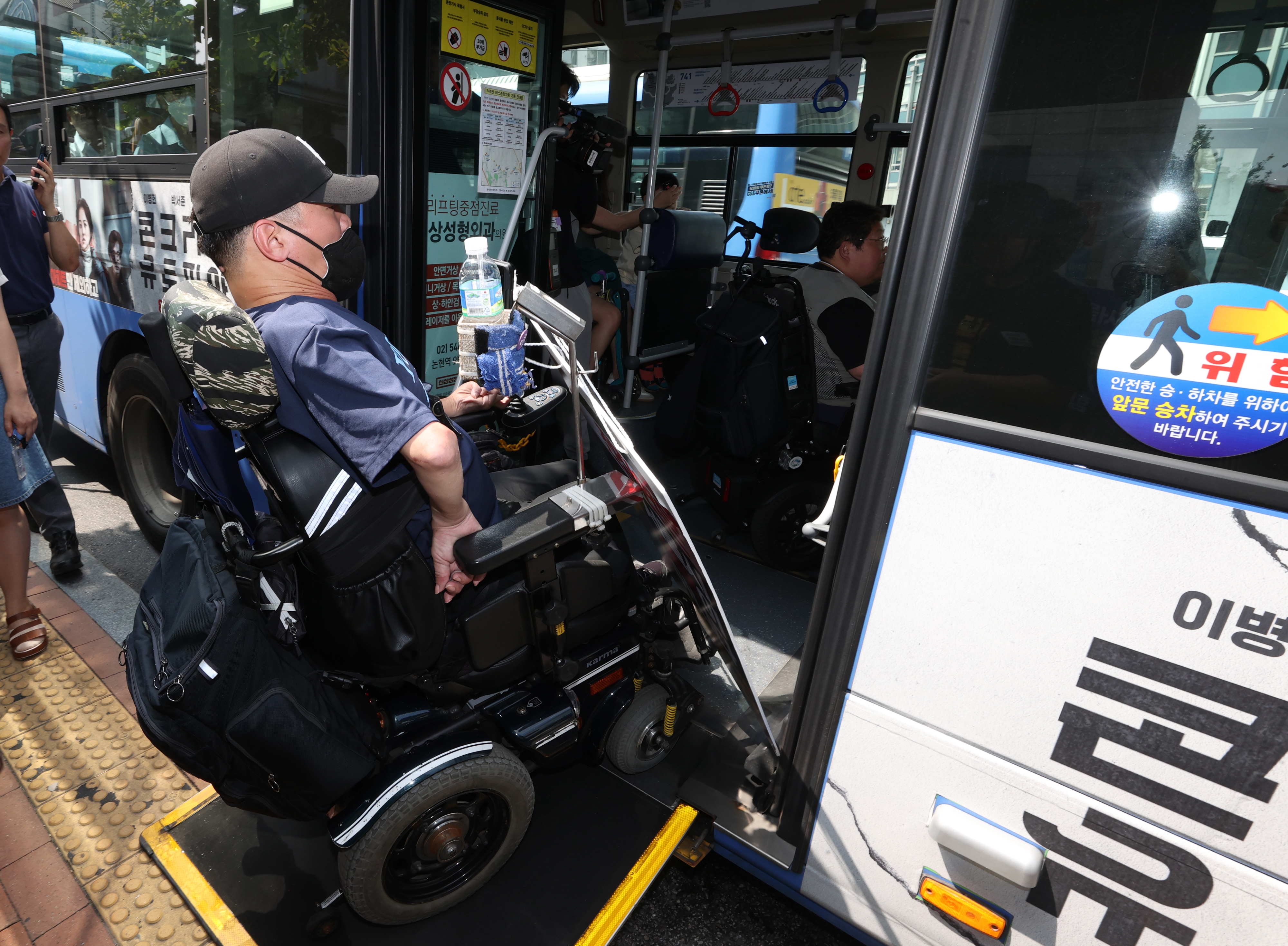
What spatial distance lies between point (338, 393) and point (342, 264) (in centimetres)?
36

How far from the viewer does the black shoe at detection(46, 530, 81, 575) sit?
9.61ft

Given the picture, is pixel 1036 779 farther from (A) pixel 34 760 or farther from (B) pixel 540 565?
(A) pixel 34 760

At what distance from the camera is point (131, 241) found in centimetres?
285

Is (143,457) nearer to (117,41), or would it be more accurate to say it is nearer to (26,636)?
(26,636)

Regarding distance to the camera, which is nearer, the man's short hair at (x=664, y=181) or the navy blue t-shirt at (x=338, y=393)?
the navy blue t-shirt at (x=338, y=393)

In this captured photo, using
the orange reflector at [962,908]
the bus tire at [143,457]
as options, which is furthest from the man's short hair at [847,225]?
the bus tire at [143,457]

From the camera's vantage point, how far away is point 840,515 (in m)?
1.41

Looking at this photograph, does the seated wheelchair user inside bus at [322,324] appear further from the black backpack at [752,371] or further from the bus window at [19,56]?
the bus window at [19,56]

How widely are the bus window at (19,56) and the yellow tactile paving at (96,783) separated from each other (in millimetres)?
2609

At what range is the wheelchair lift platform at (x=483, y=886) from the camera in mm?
1530

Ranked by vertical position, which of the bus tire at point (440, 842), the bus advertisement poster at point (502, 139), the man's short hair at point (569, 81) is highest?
the man's short hair at point (569, 81)

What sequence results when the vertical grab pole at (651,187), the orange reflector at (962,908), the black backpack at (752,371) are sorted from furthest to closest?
1. the vertical grab pole at (651,187)
2. the black backpack at (752,371)
3. the orange reflector at (962,908)

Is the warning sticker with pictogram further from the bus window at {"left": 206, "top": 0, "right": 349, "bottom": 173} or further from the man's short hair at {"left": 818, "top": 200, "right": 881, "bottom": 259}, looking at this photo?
the man's short hair at {"left": 818, "top": 200, "right": 881, "bottom": 259}

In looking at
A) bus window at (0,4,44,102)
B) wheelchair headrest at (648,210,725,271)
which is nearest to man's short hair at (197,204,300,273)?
bus window at (0,4,44,102)
